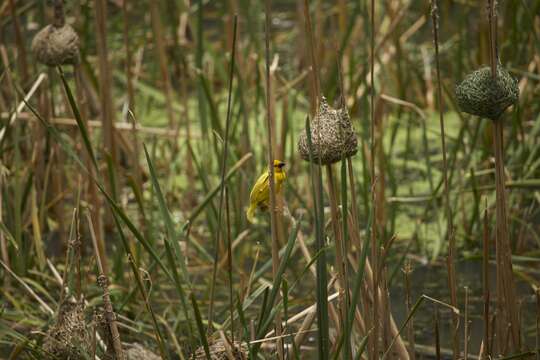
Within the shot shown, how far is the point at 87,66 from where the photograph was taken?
115 inches

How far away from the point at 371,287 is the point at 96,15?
42.9 inches

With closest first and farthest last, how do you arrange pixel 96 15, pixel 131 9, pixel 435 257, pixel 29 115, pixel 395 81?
pixel 96 15, pixel 435 257, pixel 29 115, pixel 395 81, pixel 131 9

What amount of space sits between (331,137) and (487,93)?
0.23m

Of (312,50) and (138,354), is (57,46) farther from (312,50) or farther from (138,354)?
(312,50)

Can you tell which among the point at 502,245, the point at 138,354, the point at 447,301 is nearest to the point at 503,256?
the point at 502,245

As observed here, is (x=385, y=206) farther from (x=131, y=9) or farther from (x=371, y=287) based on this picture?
(x=131, y=9)

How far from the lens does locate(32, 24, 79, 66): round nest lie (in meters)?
2.12

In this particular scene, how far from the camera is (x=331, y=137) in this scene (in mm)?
1299

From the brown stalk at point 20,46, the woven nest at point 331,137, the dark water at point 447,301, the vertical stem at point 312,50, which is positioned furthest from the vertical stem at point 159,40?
the woven nest at point 331,137

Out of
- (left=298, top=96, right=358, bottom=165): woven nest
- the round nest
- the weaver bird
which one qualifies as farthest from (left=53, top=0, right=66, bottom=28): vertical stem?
(left=298, top=96, right=358, bottom=165): woven nest

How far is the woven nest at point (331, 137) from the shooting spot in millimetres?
1297

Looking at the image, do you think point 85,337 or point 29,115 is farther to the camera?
point 29,115

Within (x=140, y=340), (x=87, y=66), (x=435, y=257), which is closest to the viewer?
(x=140, y=340)

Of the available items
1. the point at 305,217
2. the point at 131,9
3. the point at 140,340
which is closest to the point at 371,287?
the point at 140,340
